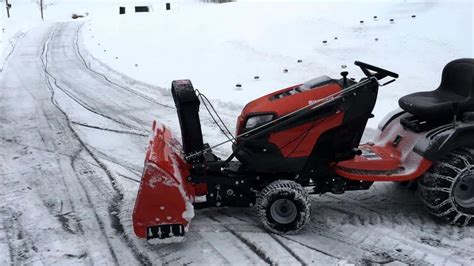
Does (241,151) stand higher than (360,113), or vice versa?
(360,113)

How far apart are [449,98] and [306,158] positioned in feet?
4.81

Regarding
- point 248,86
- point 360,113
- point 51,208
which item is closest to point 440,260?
point 360,113

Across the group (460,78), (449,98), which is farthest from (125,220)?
(460,78)

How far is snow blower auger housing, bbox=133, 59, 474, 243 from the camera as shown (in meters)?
3.87

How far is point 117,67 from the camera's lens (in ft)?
40.3

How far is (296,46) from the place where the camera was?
38.5ft

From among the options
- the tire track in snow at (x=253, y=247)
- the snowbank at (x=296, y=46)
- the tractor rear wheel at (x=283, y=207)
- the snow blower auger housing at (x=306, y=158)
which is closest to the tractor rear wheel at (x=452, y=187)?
the snow blower auger housing at (x=306, y=158)

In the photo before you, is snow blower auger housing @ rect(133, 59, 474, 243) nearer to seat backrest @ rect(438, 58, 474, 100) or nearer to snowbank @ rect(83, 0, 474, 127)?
seat backrest @ rect(438, 58, 474, 100)

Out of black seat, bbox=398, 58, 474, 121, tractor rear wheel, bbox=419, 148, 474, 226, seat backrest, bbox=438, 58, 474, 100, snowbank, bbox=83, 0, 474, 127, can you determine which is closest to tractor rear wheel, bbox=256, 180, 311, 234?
tractor rear wheel, bbox=419, 148, 474, 226

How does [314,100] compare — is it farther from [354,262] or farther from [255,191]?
[354,262]

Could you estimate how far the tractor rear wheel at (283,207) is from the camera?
385 cm

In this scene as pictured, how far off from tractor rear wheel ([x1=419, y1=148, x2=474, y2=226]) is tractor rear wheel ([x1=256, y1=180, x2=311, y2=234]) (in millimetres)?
1051

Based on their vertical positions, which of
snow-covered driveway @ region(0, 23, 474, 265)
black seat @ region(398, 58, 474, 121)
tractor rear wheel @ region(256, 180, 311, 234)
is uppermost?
black seat @ region(398, 58, 474, 121)

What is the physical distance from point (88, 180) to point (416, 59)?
22.7 feet
